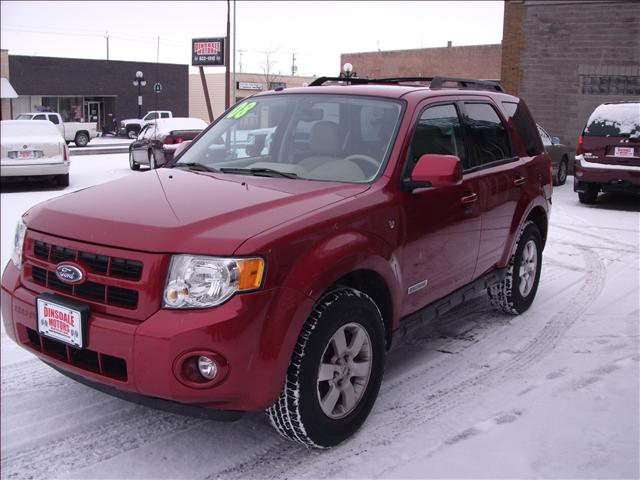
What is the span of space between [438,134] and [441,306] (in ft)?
3.63

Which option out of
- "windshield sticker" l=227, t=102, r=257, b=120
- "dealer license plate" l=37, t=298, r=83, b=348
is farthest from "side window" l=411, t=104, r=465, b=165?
"dealer license plate" l=37, t=298, r=83, b=348

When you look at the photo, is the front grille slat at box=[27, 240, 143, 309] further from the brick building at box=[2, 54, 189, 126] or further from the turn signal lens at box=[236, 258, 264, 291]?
the brick building at box=[2, 54, 189, 126]

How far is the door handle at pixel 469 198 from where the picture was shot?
4.36 m

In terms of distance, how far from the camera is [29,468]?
3.00 m

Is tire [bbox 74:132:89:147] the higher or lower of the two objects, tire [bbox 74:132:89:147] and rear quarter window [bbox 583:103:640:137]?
the lower

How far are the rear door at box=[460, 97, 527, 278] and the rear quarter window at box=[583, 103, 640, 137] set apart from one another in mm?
3726

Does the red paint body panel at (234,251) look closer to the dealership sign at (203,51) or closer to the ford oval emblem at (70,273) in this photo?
the ford oval emblem at (70,273)

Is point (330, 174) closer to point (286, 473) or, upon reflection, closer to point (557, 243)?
point (286, 473)

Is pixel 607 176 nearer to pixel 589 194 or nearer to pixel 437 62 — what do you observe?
pixel 589 194

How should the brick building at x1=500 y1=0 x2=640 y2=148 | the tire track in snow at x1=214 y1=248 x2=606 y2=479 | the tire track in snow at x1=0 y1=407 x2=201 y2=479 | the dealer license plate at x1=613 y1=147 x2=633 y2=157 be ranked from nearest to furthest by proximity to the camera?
1. the tire track in snow at x1=0 y1=407 x2=201 y2=479
2. the tire track in snow at x1=214 y1=248 x2=606 y2=479
3. the brick building at x1=500 y1=0 x2=640 y2=148
4. the dealer license plate at x1=613 y1=147 x2=633 y2=157

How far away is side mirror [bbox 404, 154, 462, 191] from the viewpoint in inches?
143

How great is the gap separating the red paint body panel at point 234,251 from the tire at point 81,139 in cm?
57

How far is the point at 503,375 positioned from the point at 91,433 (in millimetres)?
2527

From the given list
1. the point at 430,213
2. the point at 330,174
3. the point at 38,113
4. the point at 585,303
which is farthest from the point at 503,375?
the point at 38,113
